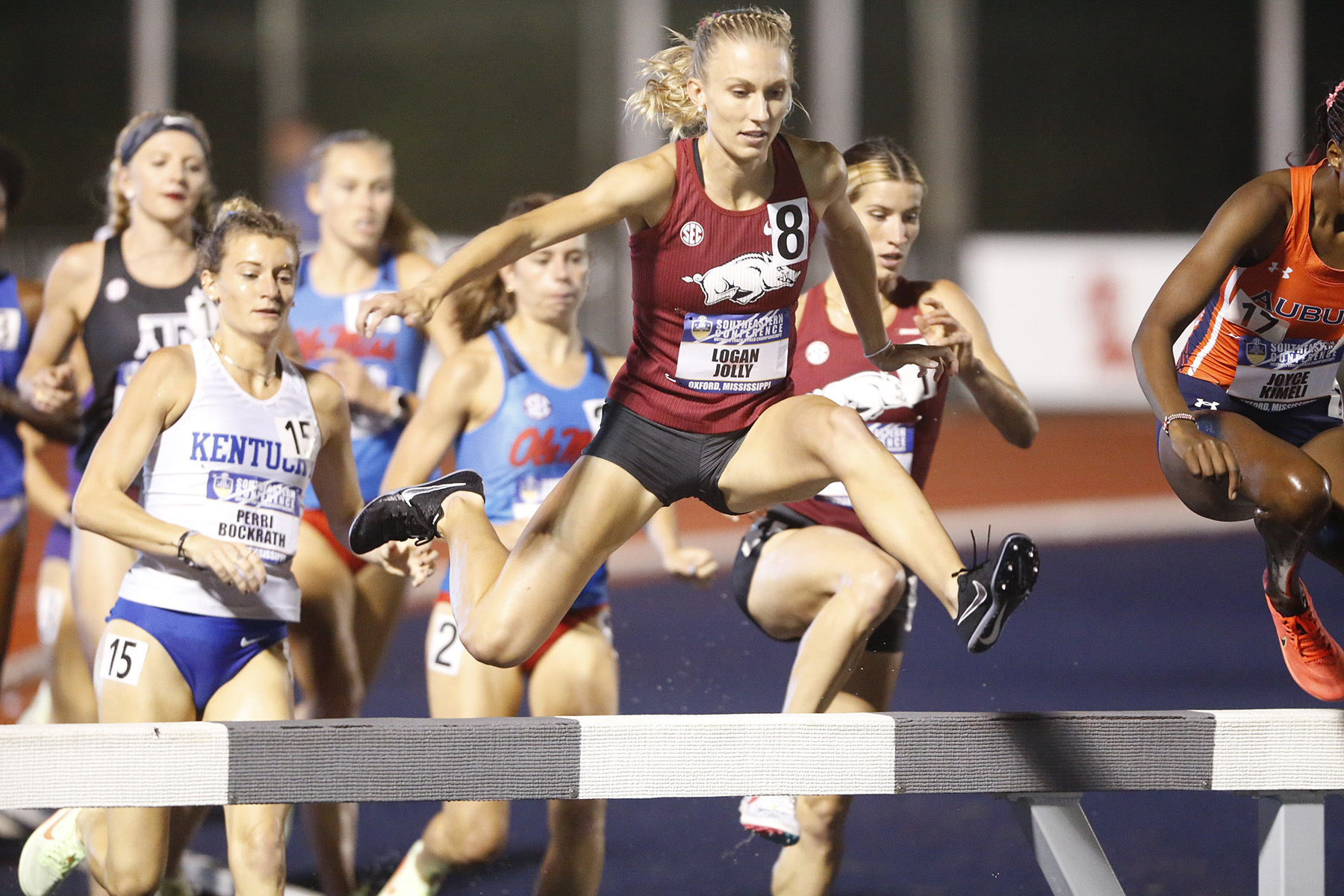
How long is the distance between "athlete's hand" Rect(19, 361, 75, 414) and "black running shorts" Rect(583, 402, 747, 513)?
1.77 metres

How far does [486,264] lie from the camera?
2865 millimetres

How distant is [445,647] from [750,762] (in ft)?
4.62

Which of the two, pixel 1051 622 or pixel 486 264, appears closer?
pixel 486 264

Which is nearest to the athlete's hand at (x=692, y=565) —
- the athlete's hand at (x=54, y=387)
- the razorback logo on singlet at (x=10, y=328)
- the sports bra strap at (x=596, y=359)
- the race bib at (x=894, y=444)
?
the race bib at (x=894, y=444)

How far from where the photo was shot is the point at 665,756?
289 centimetres

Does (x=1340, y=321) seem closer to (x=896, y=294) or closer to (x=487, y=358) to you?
(x=896, y=294)

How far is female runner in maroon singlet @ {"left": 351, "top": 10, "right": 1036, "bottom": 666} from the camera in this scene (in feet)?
10.2

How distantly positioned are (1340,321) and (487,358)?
2186mm

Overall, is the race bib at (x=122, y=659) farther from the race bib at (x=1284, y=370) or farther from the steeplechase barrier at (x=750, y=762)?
the race bib at (x=1284, y=370)

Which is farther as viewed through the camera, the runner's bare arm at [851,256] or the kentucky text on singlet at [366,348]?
the kentucky text on singlet at [366,348]

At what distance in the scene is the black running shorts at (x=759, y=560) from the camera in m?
4.01

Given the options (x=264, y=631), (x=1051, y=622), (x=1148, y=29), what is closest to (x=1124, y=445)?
(x=1051, y=622)

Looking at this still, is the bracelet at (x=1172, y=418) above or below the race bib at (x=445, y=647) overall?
above

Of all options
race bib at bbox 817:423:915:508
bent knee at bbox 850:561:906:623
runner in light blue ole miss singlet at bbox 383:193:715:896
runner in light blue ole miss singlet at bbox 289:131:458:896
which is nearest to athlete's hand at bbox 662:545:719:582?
runner in light blue ole miss singlet at bbox 383:193:715:896
